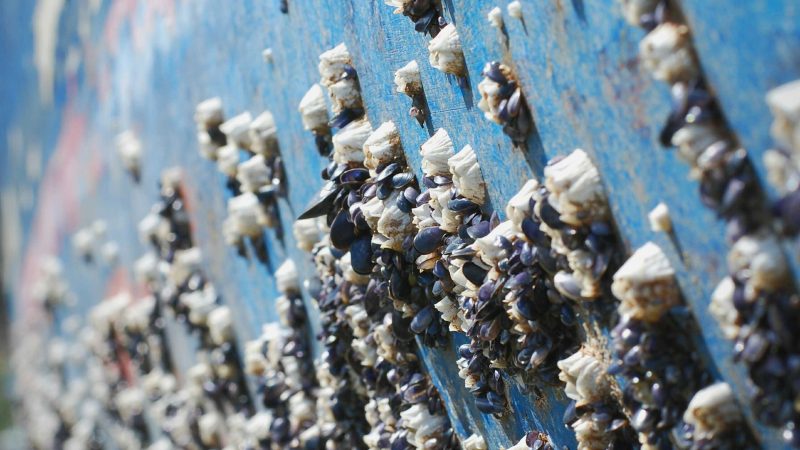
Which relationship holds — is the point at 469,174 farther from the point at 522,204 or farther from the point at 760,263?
the point at 760,263

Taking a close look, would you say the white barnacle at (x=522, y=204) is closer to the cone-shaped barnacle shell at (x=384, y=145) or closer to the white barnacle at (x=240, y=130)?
the cone-shaped barnacle shell at (x=384, y=145)

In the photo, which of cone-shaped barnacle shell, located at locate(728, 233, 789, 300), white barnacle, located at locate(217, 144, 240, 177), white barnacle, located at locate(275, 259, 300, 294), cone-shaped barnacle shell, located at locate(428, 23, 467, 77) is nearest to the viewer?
cone-shaped barnacle shell, located at locate(728, 233, 789, 300)

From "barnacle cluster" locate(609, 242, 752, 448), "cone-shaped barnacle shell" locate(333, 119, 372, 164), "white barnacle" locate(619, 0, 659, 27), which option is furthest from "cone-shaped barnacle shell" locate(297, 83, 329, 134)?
"white barnacle" locate(619, 0, 659, 27)

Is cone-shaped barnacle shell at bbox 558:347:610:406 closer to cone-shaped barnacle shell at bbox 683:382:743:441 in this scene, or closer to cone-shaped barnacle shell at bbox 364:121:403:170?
cone-shaped barnacle shell at bbox 683:382:743:441

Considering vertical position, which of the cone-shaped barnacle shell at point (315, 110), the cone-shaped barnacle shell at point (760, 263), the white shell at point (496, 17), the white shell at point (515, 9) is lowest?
the cone-shaped barnacle shell at point (760, 263)

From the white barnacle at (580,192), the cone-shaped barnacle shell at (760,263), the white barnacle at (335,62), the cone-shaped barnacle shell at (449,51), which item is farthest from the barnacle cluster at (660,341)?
the white barnacle at (335,62)

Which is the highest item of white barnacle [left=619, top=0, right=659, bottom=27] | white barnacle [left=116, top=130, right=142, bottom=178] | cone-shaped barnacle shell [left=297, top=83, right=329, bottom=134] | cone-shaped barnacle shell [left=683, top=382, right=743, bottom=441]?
white barnacle [left=116, top=130, right=142, bottom=178]
